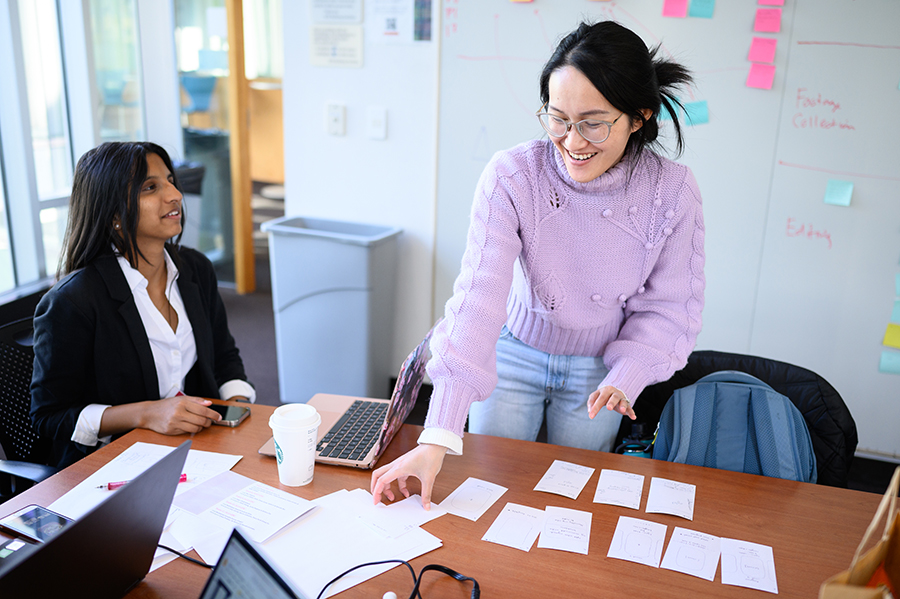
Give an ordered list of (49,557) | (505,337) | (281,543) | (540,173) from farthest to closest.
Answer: (505,337) < (540,173) < (281,543) < (49,557)

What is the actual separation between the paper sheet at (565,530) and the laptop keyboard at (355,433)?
1.27 ft

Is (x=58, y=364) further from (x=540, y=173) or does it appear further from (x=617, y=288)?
(x=617, y=288)

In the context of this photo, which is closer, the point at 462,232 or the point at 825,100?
the point at 825,100

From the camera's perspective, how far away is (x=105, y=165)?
1645mm

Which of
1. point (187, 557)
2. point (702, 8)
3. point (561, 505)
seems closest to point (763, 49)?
point (702, 8)

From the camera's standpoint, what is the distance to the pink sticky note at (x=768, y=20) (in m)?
2.49

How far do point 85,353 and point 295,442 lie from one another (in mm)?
641

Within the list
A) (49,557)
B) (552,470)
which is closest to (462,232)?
(552,470)

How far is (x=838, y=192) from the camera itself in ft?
8.47

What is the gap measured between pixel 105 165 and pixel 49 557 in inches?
46.3

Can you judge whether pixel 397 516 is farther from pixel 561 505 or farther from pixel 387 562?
pixel 561 505

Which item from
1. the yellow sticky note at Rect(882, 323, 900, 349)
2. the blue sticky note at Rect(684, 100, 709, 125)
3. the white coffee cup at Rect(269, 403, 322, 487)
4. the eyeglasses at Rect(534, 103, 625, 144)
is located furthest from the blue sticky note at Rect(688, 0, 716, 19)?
the white coffee cup at Rect(269, 403, 322, 487)

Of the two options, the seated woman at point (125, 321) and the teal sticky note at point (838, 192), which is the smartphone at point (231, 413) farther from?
the teal sticky note at point (838, 192)

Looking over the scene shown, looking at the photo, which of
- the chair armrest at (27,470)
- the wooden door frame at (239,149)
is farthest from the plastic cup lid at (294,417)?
the wooden door frame at (239,149)
